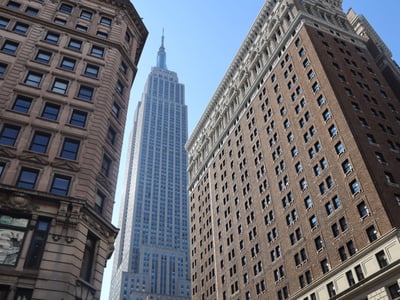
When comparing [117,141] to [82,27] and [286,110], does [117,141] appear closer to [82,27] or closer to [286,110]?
[82,27]

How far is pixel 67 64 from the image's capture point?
38.6m

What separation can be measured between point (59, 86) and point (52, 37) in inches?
309

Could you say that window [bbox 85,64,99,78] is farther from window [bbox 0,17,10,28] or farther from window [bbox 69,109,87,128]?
window [bbox 0,17,10,28]

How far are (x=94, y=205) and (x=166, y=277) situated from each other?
6778 inches

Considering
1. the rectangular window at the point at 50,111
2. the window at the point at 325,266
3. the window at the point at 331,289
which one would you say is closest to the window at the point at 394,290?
the window at the point at 331,289

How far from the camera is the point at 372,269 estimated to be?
4044 centimetres

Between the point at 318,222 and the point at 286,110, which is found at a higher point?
the point at 286,110

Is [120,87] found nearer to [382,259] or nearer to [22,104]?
[22,104]

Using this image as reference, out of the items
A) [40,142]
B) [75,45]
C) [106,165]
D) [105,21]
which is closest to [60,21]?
[75,45]

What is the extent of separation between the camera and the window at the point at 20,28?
130ft

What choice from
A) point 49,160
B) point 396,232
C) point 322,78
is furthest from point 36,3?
point 396,232

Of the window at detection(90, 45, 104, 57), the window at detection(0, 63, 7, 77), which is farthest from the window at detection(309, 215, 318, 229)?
the window at detection(0, 63, 7, 77)

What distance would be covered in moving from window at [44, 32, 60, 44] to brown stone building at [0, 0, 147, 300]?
11 centimetres

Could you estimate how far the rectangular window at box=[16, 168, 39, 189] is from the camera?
2820 centimetres
